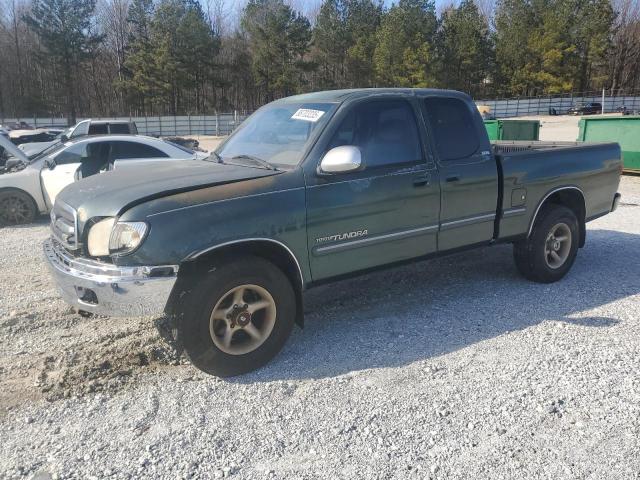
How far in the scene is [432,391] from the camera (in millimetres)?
3615

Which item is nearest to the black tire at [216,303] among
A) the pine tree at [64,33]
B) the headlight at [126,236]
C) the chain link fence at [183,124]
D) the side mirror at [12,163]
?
the headlight at [126,236]

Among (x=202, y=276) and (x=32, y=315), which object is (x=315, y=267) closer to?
(x=202, y=276)

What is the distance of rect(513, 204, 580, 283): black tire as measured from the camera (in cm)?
555

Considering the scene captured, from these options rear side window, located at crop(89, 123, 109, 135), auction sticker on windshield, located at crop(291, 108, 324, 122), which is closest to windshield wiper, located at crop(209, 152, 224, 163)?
auction sticker on windshield, located at crop(291, 108, 324, 122)

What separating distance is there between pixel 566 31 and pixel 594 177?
226ft

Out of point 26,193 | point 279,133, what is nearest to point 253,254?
point 279,133

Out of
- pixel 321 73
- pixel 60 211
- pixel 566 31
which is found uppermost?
pixel 566 31

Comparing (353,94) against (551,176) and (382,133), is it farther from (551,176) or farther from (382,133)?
(551,176)

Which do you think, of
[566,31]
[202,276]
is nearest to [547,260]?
[202,276]

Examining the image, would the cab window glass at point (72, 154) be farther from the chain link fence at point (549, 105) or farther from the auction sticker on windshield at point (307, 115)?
the chain link fence at point (549, 105)

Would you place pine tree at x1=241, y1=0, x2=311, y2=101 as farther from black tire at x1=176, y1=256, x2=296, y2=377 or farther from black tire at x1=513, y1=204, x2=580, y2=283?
black tire at x1=176, y1=256, x2=296, y2=377

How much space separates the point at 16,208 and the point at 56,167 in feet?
3.27

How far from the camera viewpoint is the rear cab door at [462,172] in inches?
187

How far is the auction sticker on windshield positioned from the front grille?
1.86 m
